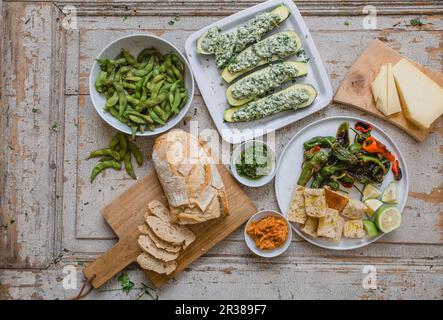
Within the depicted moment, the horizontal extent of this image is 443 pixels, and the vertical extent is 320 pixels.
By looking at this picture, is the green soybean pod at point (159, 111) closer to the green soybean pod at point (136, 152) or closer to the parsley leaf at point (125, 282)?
the green soybean pod at point (136, 152)

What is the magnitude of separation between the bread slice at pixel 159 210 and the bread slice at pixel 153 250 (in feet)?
0.68

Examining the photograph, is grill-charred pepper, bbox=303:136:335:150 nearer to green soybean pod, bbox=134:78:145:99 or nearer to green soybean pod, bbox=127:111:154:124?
green soybean pod, bbox=127:111:154:124

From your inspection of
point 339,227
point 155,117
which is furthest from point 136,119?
point 339,227

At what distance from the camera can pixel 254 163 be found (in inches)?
149

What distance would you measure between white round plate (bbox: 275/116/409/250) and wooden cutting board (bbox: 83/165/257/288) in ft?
1.08

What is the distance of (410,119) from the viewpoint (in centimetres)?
389

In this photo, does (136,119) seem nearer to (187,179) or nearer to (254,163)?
(187,179)

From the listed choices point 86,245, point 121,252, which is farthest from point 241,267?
point 86,245

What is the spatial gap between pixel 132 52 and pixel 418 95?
250 centimetres

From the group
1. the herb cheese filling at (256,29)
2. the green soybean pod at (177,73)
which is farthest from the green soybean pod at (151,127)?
the herb cheese filling at (256,29)

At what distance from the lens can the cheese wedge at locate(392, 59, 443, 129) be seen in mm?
3830

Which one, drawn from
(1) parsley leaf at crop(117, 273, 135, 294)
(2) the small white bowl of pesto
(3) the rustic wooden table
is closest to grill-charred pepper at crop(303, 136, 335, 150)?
(3) the rustic wooden table

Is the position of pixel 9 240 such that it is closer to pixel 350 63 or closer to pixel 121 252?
pixel 121 252

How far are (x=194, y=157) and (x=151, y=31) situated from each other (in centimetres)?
129
